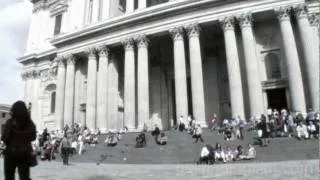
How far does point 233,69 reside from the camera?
1193 inches

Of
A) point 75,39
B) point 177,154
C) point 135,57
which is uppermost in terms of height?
point 75,39

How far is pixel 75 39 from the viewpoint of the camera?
3925cm

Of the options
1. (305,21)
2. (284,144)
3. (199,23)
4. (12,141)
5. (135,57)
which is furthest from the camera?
(135,57)

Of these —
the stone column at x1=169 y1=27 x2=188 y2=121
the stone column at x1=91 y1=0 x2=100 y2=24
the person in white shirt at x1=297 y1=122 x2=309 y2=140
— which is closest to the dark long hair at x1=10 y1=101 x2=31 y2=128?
the person in white shirt at x1=297 y1=122 x2=309 y2=140

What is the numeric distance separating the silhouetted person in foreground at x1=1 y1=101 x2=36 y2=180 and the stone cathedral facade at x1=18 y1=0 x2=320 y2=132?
24.6 meters

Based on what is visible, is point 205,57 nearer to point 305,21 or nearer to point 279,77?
point 279,77

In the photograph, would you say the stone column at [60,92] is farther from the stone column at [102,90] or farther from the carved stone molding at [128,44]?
the carved stone molding at [128,44]

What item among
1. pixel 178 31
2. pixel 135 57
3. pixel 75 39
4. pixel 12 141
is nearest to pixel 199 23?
pixel 178 31

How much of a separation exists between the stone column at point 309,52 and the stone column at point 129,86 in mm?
15341

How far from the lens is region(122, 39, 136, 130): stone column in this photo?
109 feet

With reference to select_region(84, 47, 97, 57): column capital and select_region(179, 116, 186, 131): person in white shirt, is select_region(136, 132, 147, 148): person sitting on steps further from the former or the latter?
select_region(84, 47, 97, 57): column capital

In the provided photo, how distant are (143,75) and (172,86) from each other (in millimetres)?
6163

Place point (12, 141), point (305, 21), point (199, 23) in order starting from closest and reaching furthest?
point (12, 141) → point (305, 21) → point (199, 23)

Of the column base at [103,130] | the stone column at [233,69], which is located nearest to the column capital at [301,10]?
the stone column at [233,69]
